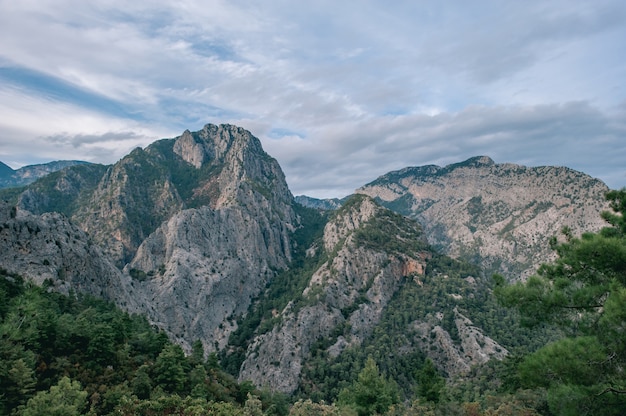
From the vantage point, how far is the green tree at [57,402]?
24.2 m

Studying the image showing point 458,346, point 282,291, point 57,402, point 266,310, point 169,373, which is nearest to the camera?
point 57,402

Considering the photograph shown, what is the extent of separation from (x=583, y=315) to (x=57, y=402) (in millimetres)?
32741

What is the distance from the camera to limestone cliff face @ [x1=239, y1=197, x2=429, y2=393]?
409ft

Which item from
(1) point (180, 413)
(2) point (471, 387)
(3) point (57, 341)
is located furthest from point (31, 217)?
(2) point (471, 387)

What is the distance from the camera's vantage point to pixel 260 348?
134 m

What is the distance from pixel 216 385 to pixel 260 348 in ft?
284

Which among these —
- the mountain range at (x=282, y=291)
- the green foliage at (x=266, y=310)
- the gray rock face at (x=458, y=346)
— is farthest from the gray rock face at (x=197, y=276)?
the gray rock face at (x=458, y=346)

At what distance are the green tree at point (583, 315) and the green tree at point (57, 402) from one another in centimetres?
2798

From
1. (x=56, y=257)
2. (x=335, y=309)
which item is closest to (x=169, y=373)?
(x=56, y=257)

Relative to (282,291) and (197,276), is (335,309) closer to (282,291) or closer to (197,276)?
(282,291)

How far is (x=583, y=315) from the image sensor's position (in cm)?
1823

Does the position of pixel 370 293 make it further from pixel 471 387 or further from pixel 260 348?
pixel 471 387

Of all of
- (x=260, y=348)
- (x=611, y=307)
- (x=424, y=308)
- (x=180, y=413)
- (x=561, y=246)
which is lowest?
(x=260, y=348)

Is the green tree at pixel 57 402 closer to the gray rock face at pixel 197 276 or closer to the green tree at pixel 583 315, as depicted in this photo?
the green tree at pixel 583 315
